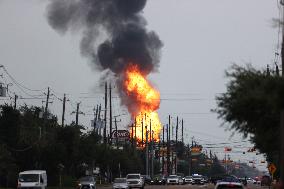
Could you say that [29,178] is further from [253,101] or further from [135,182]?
[253,101]

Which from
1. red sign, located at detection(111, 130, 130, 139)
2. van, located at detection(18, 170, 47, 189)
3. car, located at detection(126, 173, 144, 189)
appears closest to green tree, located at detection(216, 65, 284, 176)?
van, located at detection(18, 170, 47, 189)

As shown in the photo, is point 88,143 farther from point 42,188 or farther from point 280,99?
point 280,99

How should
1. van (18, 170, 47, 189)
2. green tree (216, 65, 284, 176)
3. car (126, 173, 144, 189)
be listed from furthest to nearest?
car (126, 173, 144, 189)
van (18, 170, 47, 189)
green tree (216, 65, 284, 176)

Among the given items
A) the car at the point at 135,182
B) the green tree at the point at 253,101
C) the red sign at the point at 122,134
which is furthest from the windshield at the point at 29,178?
the red sign at the point at 122,134

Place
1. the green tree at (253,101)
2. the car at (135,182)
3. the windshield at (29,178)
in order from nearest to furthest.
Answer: the green tree at (253,101)
the windshield at (29,178)
the car at (135,182)

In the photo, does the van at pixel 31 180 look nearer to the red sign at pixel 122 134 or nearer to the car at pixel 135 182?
the car at pixel 135 182

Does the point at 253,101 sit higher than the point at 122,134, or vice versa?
the point at 122,134

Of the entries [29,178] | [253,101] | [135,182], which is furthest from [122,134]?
[253,101]

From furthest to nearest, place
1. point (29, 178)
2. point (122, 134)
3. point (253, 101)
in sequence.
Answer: point (122, 134), point (29, 178), point (253, 101)

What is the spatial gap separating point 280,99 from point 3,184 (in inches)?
2411

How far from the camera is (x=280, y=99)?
807 inches

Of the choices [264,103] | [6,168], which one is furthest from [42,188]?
[264,103]

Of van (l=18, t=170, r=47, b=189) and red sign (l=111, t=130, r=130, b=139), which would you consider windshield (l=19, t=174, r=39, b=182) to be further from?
red sign (l=111, t=130, r=130, b=139)

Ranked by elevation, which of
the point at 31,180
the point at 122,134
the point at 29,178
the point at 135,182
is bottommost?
the point at 31,180
